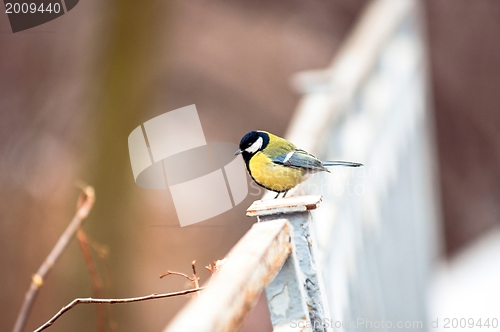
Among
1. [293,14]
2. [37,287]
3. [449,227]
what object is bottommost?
[449,227]

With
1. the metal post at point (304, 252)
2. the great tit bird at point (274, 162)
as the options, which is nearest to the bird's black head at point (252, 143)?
the great tit bird at point (274, 162)

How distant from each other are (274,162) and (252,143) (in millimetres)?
110

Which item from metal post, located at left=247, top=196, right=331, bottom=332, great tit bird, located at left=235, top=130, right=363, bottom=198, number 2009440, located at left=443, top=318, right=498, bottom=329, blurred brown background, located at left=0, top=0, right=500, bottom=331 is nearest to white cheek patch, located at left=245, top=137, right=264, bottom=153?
great tit bird, located at left=235, top=130, right=363, bottom=198

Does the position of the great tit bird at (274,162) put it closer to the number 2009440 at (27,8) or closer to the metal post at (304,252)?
the metal post at (304,252)

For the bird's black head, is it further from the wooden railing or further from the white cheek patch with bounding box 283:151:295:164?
the wooden railing

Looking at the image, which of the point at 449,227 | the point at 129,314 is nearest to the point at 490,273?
the point at 449,227

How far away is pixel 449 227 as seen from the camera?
620 cm

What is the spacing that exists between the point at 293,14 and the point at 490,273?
3.68 meters

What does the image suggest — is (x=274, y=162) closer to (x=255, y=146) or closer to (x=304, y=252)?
(x=255, y=146)

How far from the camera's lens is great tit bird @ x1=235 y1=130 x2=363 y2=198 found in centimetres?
176

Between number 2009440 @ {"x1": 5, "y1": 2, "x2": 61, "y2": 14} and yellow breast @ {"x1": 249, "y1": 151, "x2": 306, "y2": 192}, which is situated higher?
number 2009440 @ {"x1": 5, "y1": 2, "x2": 61, "y2": 14}

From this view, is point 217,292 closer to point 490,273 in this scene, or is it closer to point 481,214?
point 490,273

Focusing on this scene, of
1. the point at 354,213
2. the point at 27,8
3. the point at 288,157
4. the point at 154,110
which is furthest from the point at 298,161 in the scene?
the point at 154,110

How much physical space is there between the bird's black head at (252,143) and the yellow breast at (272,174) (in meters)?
0.05
